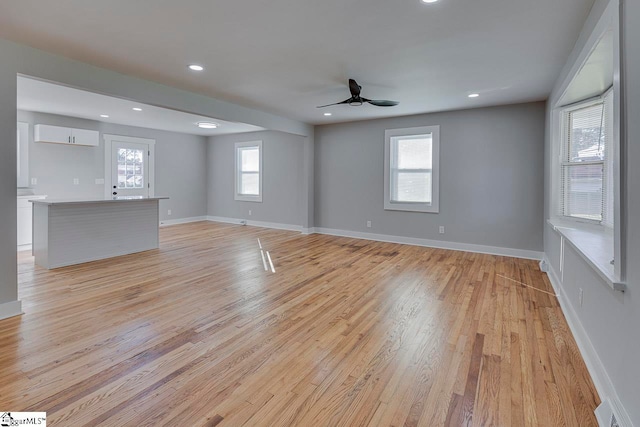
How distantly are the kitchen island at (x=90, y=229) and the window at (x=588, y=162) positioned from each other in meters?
6.04

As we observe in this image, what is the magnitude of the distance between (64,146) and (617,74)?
27.5ft

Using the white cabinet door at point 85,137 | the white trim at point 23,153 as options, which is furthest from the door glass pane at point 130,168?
the white trim at point 23,153

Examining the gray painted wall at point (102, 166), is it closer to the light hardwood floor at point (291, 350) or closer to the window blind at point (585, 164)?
the light hardwood floor at point (291, 350)

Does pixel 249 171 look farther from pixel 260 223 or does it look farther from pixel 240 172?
pixel 260 223

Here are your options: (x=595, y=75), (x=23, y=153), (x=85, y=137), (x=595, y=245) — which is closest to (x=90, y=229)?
(x=23, y=153)

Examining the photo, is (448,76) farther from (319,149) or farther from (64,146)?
(64,146)

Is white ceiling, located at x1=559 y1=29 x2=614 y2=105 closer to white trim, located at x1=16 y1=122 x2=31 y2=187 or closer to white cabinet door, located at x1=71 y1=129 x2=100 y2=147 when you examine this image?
white cabinet door, located at x1=71 y1=129 x2=100 y2=147

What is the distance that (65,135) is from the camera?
6.39 metres

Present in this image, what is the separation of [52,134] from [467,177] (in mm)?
7710

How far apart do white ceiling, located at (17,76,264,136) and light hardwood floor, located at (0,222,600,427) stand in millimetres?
2603

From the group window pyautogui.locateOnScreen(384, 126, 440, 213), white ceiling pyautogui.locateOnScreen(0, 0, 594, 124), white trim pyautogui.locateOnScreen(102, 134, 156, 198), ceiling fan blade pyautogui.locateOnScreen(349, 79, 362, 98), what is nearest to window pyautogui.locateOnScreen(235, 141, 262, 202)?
white trim pyautogui.locateOnScreen(102, 134, 156, 198)

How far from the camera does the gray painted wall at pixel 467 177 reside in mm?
5148

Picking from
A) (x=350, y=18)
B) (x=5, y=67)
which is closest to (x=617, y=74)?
(x=350, y=18)

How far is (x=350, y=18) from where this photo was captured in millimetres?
2535
